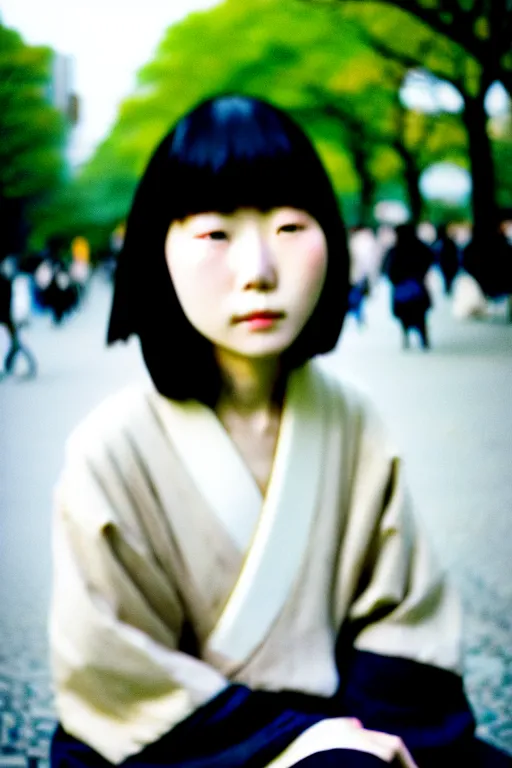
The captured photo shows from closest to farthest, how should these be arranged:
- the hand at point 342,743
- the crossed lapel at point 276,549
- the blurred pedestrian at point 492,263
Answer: the hand at point 342,743
the crossed lapel at point 276,549
the blurred pedestrian at point 492,263

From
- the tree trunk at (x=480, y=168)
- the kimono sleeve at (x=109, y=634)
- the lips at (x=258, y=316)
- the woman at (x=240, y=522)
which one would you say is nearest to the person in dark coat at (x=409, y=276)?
the tree trunk at (x=480, y=168)

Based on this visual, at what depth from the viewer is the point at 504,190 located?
143 cm

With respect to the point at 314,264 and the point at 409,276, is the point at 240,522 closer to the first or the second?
the point at 314,264

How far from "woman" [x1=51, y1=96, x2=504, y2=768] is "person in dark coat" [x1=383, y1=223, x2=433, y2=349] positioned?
0.55 meters

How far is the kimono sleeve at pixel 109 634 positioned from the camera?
0.77 m

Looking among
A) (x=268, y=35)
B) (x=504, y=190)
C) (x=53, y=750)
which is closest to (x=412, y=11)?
(x=268, y=35)

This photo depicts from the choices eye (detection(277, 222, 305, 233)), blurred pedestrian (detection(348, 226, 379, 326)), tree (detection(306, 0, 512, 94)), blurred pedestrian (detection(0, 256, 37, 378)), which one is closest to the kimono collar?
eye (detection(277, 222, 305, 233))

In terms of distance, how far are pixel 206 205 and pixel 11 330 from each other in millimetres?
646

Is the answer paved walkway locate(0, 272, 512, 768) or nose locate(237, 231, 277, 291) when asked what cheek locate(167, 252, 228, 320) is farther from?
paved walkway locate(0, 272, 512, 768)

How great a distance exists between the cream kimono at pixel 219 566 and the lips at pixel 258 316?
125 mm

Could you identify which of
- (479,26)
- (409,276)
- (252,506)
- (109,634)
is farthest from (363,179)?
(109,634)

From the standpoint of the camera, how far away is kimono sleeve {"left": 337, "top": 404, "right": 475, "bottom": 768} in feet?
2.79

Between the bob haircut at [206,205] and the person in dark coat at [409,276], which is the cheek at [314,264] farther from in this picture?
the person in dark coat at [409,276]

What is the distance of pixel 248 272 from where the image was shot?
0.77 meters
